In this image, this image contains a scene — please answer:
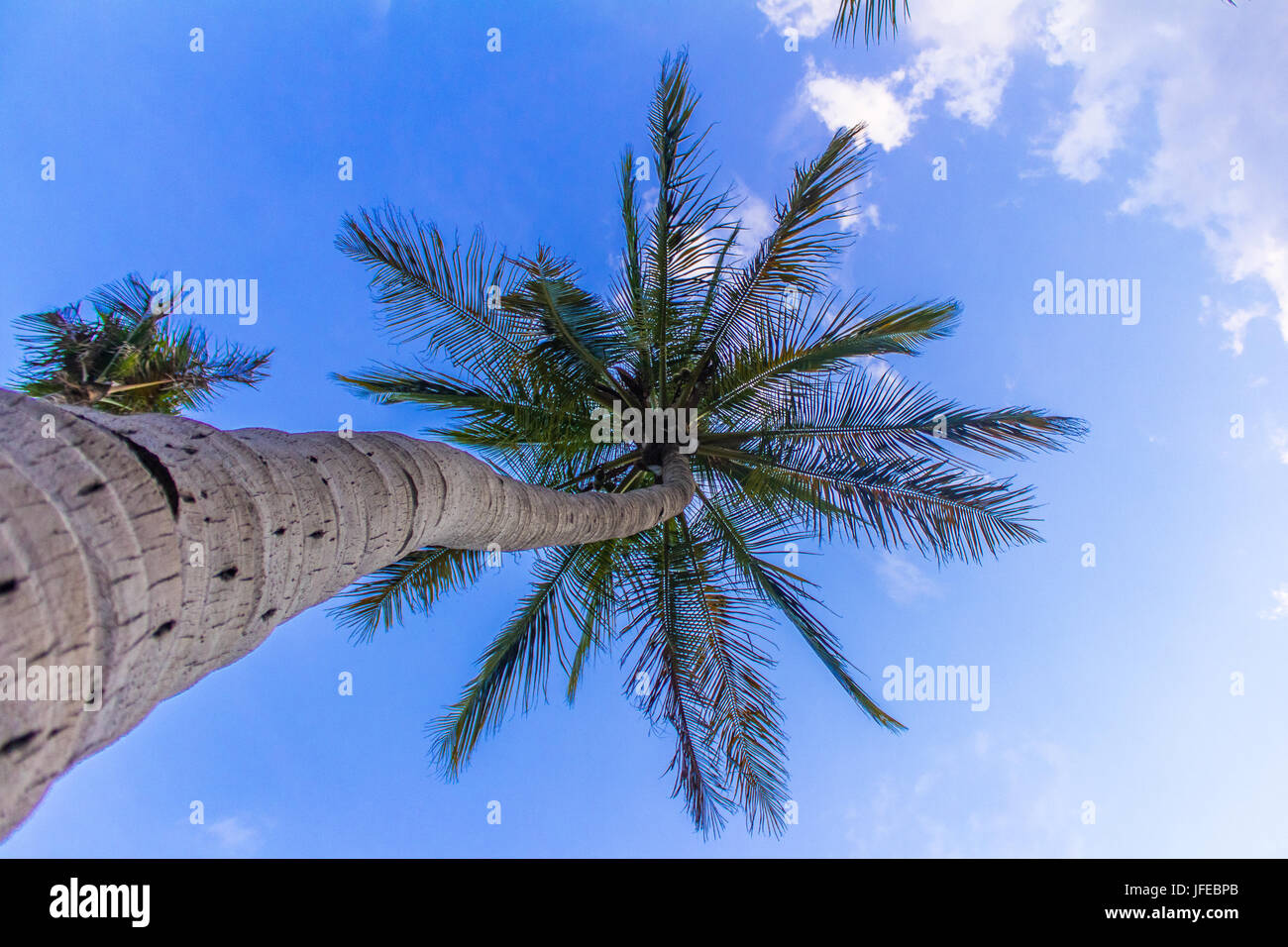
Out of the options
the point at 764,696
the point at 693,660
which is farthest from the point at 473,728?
the point at 764,696

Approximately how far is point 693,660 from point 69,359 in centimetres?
679

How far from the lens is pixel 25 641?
1012 millimetres

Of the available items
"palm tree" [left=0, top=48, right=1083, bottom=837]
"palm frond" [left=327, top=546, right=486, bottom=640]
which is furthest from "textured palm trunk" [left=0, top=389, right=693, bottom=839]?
"palm frond" [left=327, top=546, right=486, bottom=640]

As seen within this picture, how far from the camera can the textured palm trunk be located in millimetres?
1033

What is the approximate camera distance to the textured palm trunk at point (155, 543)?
3.39 feet

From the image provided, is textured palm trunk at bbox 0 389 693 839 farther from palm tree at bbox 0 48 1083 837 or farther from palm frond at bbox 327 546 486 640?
palm frond at bbox 327 546 486 640

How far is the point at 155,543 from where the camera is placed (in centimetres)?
130

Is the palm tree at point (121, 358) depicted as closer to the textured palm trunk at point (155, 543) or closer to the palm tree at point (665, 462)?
the palm tree at point (665, 462)

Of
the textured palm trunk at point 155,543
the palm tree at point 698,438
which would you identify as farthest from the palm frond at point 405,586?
the textured palm trunk at point 155,543

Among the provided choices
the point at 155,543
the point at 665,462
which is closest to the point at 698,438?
the point at 665,462

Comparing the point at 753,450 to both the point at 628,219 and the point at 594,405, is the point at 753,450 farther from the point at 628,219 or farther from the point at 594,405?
the point at 628,219

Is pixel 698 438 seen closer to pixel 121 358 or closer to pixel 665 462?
pixel 665 462

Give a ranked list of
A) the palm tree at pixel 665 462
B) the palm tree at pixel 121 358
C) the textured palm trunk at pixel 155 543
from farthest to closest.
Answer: the palm tree at pixel 121 358 < the palm tree at pixel 665 462 < the textured palm trunk at pixel 155 543

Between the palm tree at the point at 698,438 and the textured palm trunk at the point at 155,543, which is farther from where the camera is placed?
the palm tree at the point at 698,438
